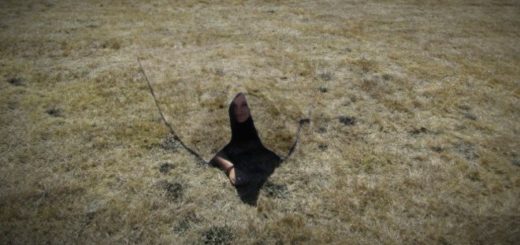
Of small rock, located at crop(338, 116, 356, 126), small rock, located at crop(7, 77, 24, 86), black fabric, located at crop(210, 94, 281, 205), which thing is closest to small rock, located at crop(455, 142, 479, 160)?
small rock, located at crop(338, 116, 356, 126)

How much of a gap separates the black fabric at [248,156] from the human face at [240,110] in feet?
0.17

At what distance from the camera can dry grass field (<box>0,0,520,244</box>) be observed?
13.8 feet

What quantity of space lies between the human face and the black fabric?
5 centimetres

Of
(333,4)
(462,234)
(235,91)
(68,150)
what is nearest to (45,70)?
(68,150)

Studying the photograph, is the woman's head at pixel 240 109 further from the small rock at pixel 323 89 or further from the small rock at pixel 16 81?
the small rock at pixel 16 81

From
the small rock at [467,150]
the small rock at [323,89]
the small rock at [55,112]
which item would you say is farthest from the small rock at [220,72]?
the small rock at [467,150]

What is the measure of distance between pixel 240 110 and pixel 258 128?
0.93m

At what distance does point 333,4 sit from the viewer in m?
12.5

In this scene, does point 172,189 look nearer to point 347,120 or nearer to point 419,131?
point 347,120

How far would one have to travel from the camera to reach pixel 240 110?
4.94 metres

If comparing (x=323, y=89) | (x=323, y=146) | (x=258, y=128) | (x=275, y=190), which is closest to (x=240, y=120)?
(x=258, y=128)

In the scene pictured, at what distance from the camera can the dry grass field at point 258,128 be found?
422 cm

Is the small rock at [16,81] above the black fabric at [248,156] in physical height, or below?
above

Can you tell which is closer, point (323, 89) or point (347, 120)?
point (347, 120)
